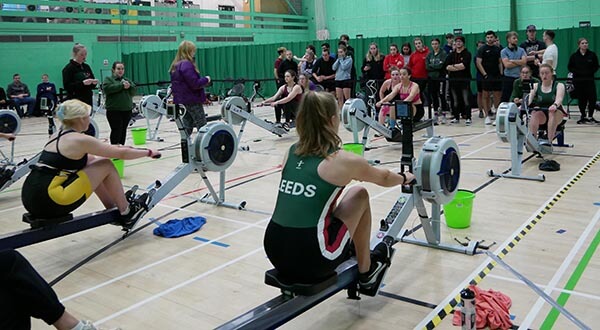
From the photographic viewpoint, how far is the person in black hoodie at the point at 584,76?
10523mm

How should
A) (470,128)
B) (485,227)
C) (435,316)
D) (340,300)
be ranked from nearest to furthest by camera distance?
(435,316), (340,300), (485,227), (470,128)

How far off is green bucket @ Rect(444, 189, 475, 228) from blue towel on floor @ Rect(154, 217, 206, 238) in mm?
2155

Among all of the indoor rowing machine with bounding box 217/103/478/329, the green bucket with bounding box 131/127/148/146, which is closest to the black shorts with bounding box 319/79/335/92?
the green bucket with bounding box 131/127/148/146

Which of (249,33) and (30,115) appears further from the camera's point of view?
(249,33)

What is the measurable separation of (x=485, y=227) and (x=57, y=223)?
11.1 feet

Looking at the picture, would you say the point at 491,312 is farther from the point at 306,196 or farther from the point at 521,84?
the point at 521,84

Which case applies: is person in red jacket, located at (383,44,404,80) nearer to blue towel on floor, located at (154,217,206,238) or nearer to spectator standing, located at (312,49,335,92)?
spectator standing, located at (312,49,335,92)

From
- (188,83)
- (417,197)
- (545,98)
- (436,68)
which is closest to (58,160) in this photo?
(417,197)

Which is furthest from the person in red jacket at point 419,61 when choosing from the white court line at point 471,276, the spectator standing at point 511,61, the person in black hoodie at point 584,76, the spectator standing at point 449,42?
the white court line at point 471,276

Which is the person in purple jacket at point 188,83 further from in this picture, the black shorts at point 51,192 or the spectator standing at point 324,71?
the spectator standing at point 324,71

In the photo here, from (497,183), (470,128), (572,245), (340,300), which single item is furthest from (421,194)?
(470,128)

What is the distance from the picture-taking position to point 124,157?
4293 millimetres

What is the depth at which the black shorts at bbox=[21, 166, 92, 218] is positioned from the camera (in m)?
4.05

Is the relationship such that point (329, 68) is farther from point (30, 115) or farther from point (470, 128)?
point (30, 115)
